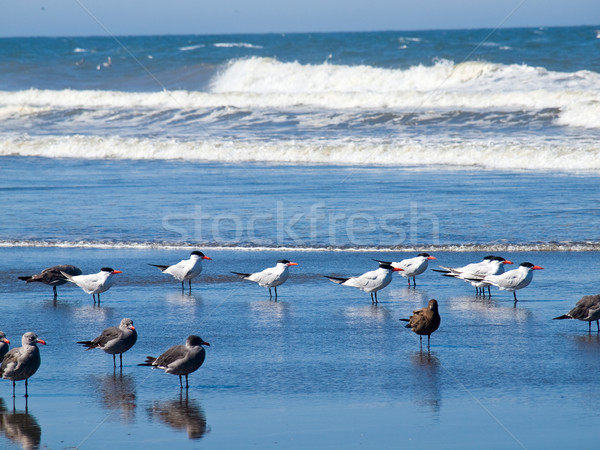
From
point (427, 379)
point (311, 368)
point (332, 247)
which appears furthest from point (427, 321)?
point (332, 247)

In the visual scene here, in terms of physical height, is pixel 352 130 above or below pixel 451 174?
above

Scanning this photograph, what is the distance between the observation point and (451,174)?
Answer: 19734 mm

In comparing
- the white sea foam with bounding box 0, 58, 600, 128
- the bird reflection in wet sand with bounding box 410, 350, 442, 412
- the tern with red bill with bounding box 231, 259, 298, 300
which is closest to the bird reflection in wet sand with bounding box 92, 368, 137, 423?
the bird reflection in wet sand with bounding box 410, 350, 442, 412

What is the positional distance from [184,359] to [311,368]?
1.23 metres

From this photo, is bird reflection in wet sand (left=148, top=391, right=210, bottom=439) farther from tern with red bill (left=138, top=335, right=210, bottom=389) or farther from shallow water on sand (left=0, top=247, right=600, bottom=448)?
tern with red bill (left=138, top=335, right=210, bottom=389)

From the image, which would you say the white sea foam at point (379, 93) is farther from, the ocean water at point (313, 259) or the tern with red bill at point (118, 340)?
the tern with red bill at point (118, 340)

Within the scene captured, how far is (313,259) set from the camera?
12.6m

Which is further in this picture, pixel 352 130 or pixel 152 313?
pixel 352 130

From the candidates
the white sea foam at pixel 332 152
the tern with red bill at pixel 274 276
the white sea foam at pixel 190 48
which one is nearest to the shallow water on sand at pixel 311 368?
the tern with red bill at pixel 274 276

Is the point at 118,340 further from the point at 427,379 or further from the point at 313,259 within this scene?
the point at 313,259

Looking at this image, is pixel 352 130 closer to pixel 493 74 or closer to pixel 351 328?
pixel 493 74

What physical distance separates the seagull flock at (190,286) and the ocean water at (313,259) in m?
0.20

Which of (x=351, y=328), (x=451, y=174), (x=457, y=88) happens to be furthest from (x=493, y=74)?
(x=351, y=328)

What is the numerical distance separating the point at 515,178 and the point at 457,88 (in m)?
19.8
